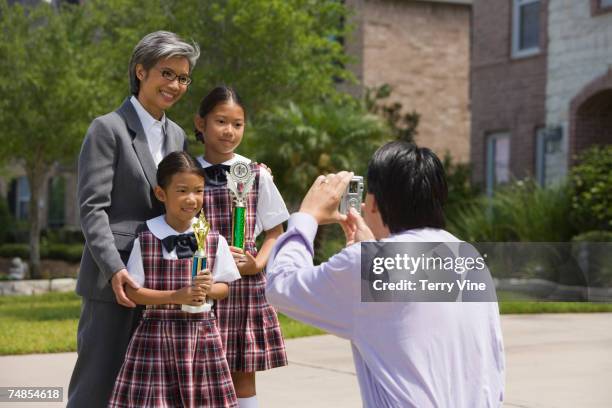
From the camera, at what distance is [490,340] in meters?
2.78

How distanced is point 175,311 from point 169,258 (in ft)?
0.72

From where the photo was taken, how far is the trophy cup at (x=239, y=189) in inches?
169

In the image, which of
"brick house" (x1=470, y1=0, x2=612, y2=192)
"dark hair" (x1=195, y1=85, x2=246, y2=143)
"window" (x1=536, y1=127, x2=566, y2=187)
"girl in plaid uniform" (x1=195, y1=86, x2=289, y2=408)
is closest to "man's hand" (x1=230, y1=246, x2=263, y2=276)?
"girl in plaid uniform" (x1=195, y1=86, x2=289, y2=408)

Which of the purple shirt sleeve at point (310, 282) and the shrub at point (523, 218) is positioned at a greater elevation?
the purple shirt sleeve at point (310, 282)

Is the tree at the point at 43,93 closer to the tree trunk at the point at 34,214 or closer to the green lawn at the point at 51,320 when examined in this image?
the tree trunk at the point at 34,214

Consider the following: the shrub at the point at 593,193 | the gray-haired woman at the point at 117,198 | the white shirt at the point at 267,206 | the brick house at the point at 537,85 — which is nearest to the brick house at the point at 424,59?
the brick house at the point at 537,85

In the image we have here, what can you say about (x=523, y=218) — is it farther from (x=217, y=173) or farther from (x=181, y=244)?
(x=181, y=244)

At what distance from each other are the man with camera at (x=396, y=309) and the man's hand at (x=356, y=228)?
0.07 meters

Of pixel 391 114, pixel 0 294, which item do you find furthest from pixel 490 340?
pixel 391 114

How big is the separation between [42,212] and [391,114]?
18.3 m

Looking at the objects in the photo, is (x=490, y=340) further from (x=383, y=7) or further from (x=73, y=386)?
(x=383, y=7)

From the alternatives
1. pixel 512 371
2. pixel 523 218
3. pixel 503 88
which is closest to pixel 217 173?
pixel 512 371

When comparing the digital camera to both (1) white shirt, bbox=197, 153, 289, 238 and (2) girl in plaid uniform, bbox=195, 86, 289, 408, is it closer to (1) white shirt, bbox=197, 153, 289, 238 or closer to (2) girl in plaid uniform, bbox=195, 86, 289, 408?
(2) girl in plaid uniform, bbox=195, 86, 289, 408

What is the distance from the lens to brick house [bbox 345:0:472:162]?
23.6 meters
